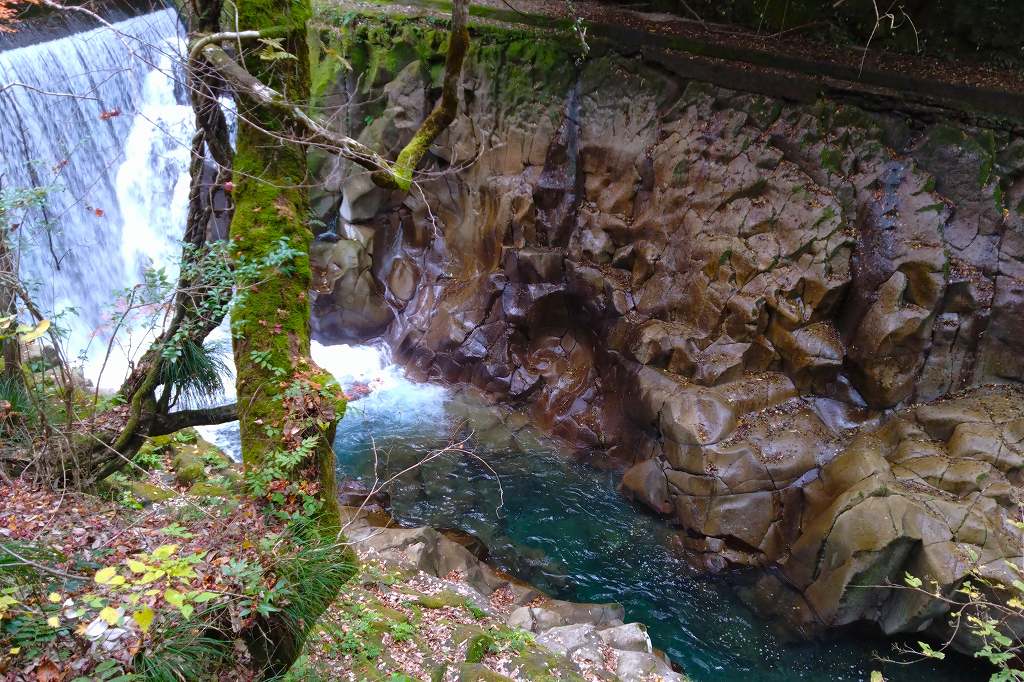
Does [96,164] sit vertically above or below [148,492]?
above

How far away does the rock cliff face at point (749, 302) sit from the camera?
340 inches

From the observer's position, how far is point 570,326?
1284 centimetres

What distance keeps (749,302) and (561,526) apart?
4.72 metres

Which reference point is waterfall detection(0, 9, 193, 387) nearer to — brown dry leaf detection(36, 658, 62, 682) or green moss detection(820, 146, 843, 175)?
brown dry leaf detection(36, 658, 62, 682)

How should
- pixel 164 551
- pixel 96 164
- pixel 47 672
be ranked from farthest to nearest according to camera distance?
1. pixel 96 164
2. pixel 47 672
3. pixel 164 551

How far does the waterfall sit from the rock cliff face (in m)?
3.49

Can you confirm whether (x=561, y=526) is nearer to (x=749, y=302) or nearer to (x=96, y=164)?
(x=749, y=302)

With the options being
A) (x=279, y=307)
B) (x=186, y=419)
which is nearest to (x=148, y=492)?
(x=186, y=419)

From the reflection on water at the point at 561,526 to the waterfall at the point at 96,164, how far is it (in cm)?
442

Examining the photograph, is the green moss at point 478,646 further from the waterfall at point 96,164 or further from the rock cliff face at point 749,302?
the waterfall at point 96,164

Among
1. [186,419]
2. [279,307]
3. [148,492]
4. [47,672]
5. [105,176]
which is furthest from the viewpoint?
[105,176]

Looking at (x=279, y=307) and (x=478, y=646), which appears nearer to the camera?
(x=279, y=307)

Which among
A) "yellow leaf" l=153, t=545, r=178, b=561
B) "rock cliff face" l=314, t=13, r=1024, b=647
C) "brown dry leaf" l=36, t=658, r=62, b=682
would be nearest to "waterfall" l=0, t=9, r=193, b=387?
"rock cliff face" l=314, t=13, r=1024, b=647

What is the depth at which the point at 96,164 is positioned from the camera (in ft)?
37.7
